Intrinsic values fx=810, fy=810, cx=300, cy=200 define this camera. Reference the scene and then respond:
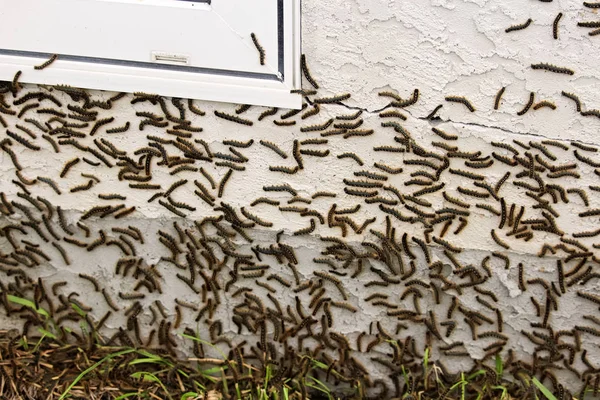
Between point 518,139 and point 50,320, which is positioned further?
point 50,320

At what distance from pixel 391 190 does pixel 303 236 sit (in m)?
0.60

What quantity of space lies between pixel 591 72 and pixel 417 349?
198 centimetres

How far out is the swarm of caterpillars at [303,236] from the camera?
4473mm

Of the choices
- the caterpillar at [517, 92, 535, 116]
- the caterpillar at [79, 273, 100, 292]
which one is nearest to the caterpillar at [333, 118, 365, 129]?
the caterpillar at [517, 92, 535, 116]

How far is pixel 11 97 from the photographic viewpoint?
4648 mm

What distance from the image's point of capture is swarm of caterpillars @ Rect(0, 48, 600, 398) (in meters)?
4.47

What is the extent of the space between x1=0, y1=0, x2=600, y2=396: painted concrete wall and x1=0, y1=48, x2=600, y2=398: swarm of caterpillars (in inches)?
0.5

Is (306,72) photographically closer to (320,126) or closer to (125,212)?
(320,126)

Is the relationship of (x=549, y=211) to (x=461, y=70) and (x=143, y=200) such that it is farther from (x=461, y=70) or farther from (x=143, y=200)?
(x=143, y=200)

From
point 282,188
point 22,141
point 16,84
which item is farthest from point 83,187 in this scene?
point 282,188

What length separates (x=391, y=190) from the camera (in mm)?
4562

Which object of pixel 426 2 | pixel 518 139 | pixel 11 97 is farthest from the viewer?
pixel 11 97

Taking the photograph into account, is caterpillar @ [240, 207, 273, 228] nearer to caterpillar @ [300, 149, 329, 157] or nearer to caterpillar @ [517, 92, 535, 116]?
caterpillar @ [300, 149, 329, 157]

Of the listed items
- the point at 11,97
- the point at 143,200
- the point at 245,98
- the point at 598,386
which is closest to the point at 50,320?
the point at 143,200
